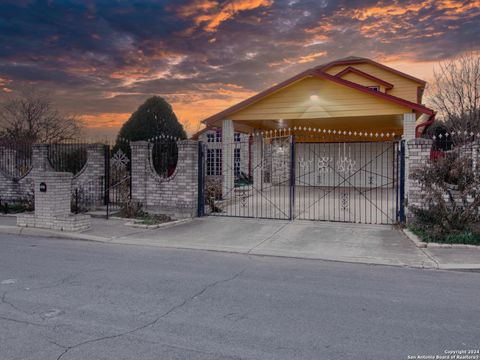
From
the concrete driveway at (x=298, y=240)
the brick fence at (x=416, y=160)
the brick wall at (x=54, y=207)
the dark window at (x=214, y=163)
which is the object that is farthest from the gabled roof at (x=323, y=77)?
the brick wall at (x=54, y=207)

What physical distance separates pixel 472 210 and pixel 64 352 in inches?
358

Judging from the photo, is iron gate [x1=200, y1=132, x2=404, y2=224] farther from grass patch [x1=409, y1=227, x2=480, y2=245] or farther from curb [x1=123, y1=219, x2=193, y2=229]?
grass patch [x1=409, y1=227, x2=480, y2=245]

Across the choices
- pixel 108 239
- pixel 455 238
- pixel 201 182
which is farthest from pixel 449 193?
pixel 108 239

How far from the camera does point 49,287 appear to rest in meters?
5.93

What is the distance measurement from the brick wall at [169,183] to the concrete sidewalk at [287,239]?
830 millimetres

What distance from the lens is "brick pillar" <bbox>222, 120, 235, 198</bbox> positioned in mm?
17172

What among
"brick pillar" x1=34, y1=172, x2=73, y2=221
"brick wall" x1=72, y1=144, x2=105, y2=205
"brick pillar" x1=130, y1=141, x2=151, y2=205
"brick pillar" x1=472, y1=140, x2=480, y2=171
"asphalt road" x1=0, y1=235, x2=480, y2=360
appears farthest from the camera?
"brick wall" x1=72, y1=144, x2=105, y2=205

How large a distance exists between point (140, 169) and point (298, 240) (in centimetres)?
626

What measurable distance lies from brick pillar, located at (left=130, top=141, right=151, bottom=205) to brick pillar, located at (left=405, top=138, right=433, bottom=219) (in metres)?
7.90

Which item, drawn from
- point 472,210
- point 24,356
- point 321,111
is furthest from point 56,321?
point 321,111

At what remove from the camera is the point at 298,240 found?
9578 millimetres

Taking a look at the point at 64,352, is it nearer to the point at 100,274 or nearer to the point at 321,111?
the point at 100,274

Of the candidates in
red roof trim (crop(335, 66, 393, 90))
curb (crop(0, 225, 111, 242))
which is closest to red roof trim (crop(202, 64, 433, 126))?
red roof trim (crop(335, 66, 393, 90))

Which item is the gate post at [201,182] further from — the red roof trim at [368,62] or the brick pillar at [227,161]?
the red roof trim at [368,62]
